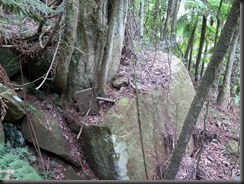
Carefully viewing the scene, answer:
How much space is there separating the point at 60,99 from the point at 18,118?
90 centimetres

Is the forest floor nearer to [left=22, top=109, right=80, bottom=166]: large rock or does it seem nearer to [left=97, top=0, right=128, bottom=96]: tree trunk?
[left=22, top=109, right=80, bottom=166]: large rock

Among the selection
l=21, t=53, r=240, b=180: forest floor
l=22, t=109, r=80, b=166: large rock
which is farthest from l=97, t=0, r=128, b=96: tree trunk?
l=22, t=109, r=80, b=166: large rock

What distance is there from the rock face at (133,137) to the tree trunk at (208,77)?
3.94ft

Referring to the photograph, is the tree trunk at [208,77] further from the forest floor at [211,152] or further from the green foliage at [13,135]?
the green foliage at [13,135]

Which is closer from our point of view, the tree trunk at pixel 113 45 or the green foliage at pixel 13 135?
the green foliage at pixel 13 135

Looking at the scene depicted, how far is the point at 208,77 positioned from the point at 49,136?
2.68 meters

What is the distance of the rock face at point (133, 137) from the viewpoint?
463 cm

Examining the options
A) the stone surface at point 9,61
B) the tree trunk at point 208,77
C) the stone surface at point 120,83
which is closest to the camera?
the tree trunk at point 208,77

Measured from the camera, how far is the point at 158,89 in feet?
17.9

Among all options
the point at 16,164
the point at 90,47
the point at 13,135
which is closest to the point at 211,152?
the point at 90,47

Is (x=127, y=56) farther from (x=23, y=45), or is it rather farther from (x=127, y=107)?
(x=23, y=45)

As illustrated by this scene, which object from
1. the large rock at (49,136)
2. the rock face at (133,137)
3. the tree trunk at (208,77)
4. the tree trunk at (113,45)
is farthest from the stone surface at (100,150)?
the tree trunk at (208,77)

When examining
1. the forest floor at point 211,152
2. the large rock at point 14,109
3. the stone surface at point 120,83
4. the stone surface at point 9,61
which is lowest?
the forest floor at point 211,152

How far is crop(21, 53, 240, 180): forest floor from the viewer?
4.75m
